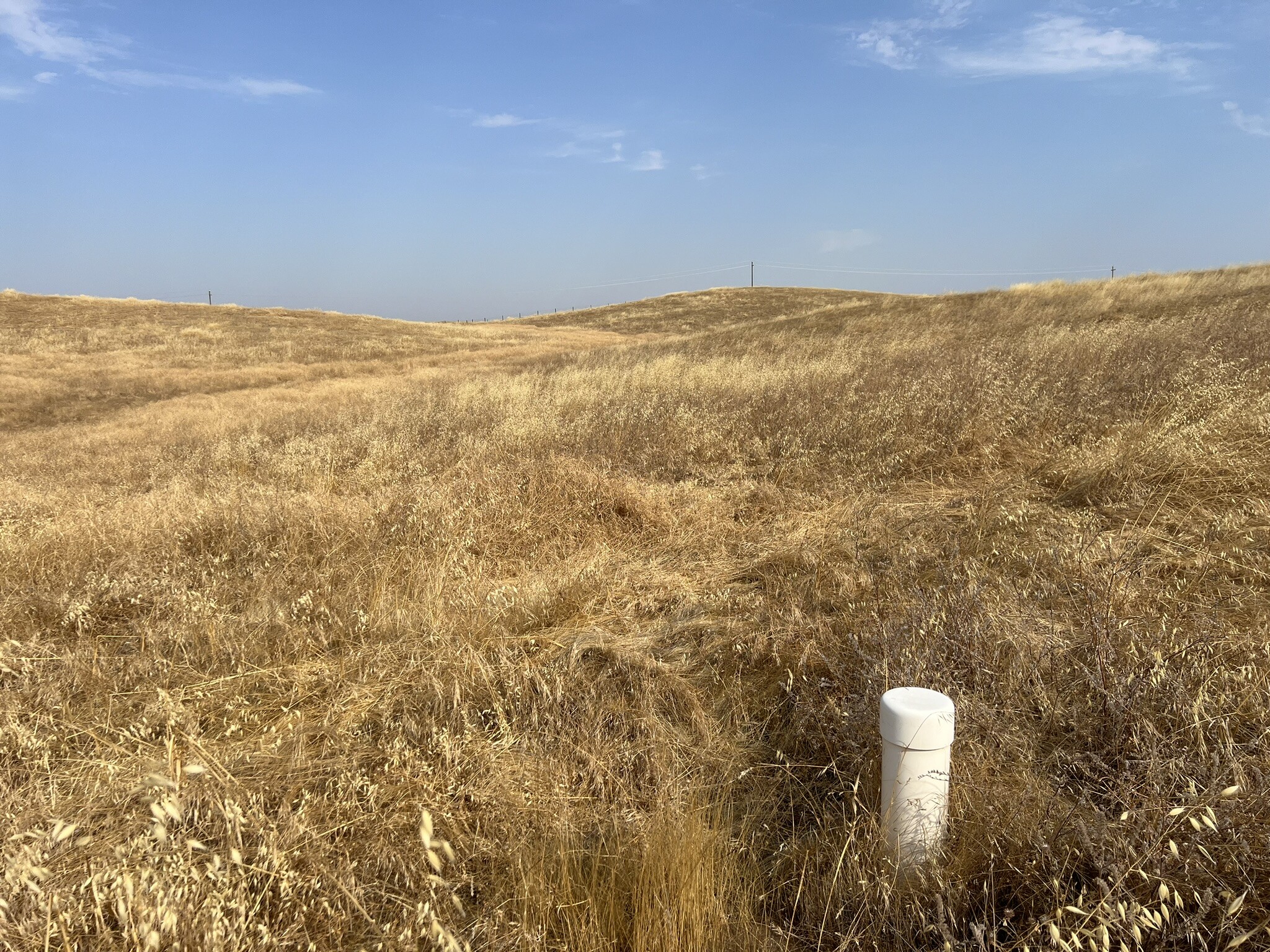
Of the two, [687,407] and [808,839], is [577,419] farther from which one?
[808,839]

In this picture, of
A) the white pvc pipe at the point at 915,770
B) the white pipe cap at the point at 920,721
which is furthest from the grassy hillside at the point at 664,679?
the white pipe cap at the point at 920,721

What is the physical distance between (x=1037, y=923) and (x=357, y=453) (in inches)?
301

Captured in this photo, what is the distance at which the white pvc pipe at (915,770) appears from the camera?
1.68 meters

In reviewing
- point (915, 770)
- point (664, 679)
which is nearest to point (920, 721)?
point (915, 770)

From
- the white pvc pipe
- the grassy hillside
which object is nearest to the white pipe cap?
the white pvc pipe

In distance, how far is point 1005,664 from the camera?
252 centimetres

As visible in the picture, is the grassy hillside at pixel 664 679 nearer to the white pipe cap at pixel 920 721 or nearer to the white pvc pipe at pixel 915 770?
the white pvc pipe at pixel 915 770

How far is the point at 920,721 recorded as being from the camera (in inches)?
65.7

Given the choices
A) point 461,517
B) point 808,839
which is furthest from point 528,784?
point 461,517

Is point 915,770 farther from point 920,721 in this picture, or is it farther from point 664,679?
point 664,679

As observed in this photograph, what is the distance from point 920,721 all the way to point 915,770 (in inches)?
6.1

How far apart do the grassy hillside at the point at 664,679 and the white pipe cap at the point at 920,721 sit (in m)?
0.29

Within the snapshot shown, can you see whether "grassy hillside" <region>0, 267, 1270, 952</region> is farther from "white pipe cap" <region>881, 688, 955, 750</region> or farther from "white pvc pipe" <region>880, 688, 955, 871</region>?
"white pipe cap" <region>881, 688, 955, 750</region>

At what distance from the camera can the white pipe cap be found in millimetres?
1670
